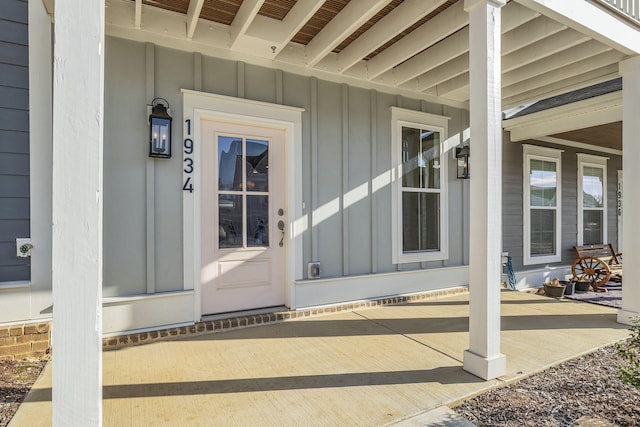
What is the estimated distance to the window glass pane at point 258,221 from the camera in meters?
3.58

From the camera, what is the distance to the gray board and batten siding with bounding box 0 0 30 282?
2566mm

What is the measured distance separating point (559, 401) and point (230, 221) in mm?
2885

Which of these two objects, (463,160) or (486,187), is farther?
(463,160)

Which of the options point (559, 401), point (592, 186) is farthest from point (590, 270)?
point (559, 401)

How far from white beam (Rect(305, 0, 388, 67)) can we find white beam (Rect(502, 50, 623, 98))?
105 inches

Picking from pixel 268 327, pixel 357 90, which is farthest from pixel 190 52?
pixel 268 327

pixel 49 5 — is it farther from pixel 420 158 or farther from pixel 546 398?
pixel 546 398

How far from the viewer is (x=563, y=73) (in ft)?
13.4

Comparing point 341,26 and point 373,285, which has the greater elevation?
point 341,26

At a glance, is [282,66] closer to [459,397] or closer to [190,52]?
[190,52]

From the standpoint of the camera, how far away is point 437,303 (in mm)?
4305

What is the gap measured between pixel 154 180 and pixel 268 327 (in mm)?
1696

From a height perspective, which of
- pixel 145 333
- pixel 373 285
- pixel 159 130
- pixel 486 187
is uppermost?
pixel 159 130

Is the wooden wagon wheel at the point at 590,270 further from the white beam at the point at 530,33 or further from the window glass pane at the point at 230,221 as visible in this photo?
the window glass pane at the point at 230,221
